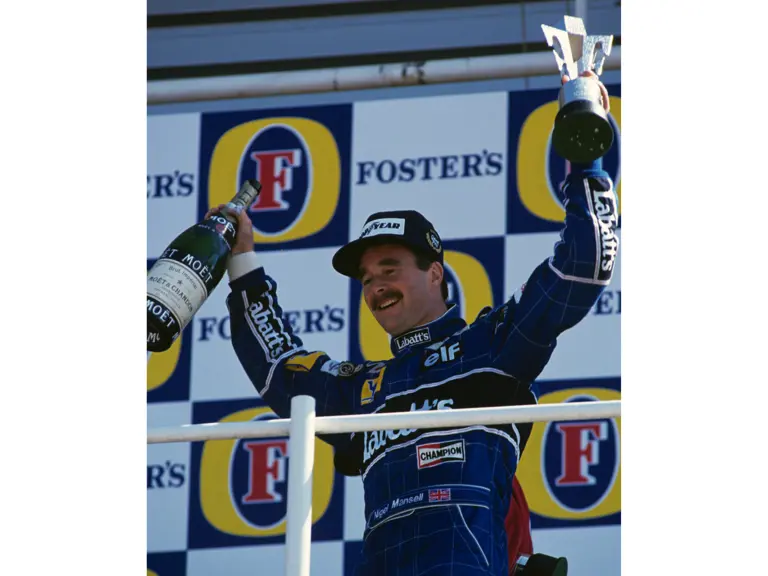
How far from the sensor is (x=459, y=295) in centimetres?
407

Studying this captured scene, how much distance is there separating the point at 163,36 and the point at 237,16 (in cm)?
21

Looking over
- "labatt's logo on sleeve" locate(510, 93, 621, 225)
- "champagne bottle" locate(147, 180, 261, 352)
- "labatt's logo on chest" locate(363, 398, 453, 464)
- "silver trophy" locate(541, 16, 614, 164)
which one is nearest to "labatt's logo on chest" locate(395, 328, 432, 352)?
"labatt's logo on chest" locate(363, 398, 453, 464)

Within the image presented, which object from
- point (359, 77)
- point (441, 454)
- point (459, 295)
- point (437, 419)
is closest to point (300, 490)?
point (437, 419)

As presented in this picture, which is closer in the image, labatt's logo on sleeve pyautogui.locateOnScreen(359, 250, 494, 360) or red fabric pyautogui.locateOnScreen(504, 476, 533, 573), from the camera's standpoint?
red fabric pyautogui.locateOnScreen(504, 476, 533, 573)

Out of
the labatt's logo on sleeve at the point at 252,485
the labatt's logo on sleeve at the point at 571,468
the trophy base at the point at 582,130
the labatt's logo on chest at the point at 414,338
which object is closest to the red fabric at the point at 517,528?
the labatt's logo on chest at the point at 414,338

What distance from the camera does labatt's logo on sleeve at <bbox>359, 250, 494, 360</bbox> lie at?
4.06 metres

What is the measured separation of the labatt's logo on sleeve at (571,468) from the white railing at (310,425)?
4.14 feet

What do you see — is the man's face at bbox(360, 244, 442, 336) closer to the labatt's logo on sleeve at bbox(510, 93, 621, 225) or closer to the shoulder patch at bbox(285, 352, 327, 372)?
the shoulder patch at bbox(285, 352, 327, 372)

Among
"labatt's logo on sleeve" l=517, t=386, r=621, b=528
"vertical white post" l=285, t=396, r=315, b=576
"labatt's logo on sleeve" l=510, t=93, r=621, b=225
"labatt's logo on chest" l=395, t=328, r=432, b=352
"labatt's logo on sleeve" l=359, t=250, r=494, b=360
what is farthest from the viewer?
"labatt's logo on sleeve" l=510, t=93, r=621, b=225

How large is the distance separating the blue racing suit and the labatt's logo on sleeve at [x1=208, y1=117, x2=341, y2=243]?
3.09 ft

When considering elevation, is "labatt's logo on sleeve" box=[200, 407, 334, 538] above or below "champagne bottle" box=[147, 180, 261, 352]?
below
